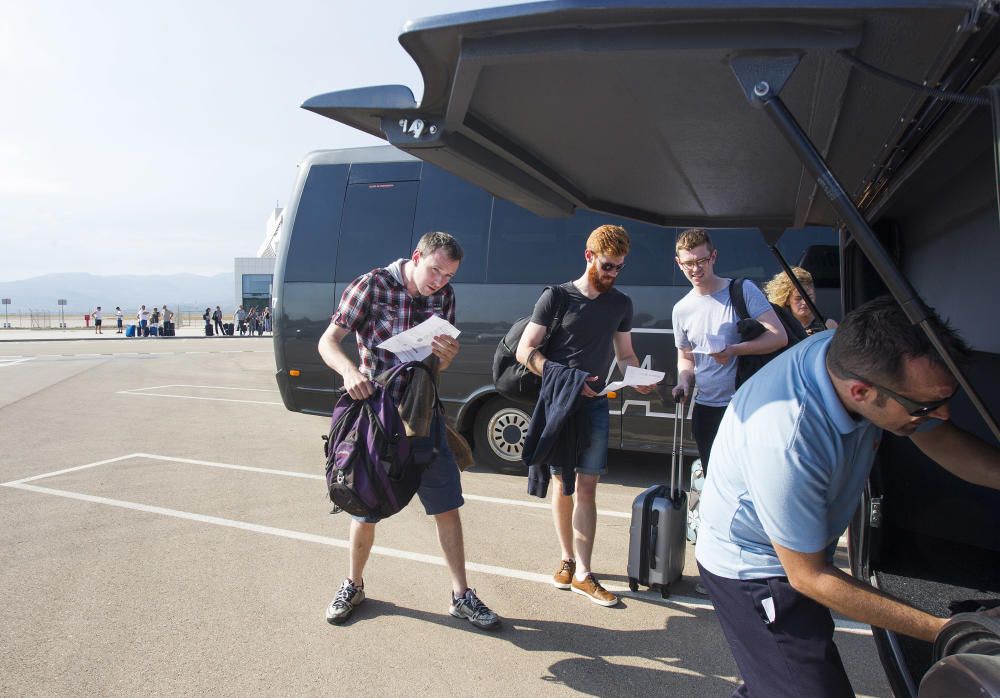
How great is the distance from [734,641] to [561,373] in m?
1.78

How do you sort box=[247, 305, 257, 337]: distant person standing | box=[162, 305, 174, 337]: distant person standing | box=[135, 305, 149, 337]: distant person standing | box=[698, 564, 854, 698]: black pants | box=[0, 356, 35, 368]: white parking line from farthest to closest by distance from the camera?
box=[247, 305, 257, 337]: distant person standing, box=[162, 305, 174, 337]: distant person standing, box=[135, 305, 149, 337]: distant person standing, box=[0, 356, 35, 368]: white parking line, box=[698, 564, 854, 698]: black pants

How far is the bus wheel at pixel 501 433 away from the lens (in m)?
6.73

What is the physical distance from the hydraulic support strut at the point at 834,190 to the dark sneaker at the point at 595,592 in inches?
97.2

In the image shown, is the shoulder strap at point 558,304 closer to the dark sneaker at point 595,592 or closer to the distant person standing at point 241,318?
the dark sneaker at point 595,592

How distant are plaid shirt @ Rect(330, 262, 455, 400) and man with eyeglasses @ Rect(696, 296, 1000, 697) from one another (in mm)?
1739

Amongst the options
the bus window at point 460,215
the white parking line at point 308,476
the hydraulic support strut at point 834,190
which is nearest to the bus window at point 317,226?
the bus window at point 460,215

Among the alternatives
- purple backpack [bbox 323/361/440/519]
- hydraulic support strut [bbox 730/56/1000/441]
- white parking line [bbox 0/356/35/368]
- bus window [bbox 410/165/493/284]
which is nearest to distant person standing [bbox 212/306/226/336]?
white parking line [bbox 0/356/35/368]

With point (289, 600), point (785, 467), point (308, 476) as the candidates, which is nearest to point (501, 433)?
point (308, 476)

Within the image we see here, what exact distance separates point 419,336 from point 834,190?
189cm

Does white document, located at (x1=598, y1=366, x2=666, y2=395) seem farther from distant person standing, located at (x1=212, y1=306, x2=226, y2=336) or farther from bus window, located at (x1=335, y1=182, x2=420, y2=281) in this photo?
distant person standing, located at (x1=212, y1=306, x2=226, y2=336)

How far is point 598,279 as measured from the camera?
353 cm

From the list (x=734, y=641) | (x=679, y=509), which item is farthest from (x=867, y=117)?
(x=679, y=509)

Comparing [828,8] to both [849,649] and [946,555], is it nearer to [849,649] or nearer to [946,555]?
[946,555]

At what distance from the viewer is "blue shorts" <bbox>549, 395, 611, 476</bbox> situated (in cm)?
357
